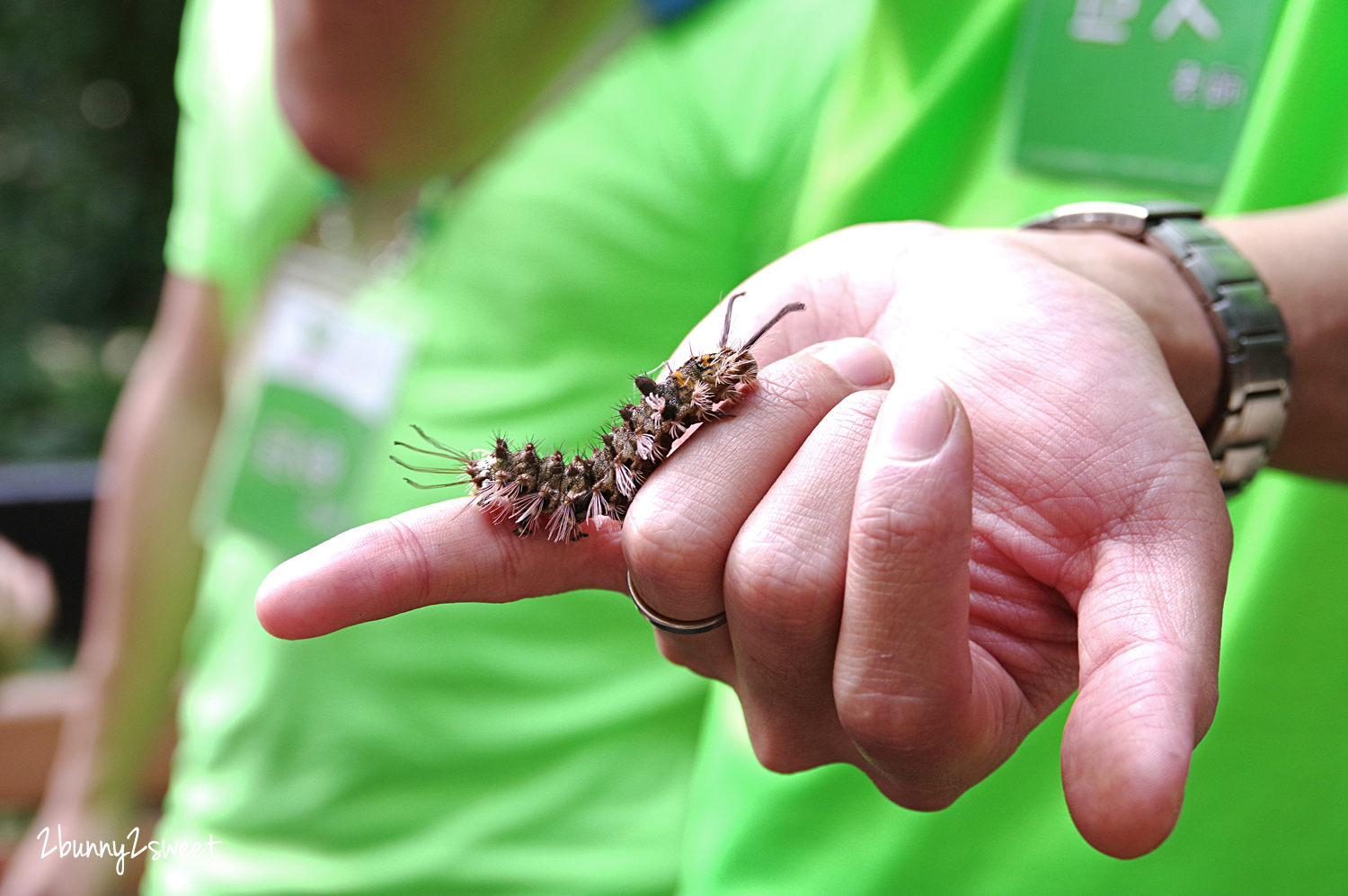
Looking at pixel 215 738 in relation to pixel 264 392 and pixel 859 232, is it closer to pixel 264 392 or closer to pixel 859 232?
pixel 264 392

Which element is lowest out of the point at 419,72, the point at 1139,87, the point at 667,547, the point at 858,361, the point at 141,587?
the point at 141,587

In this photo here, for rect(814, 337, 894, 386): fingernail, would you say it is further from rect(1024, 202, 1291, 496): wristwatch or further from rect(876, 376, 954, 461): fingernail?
rect(1024, 202, 1291, 496): wristwatch

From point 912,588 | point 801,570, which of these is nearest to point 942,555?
point 912,588

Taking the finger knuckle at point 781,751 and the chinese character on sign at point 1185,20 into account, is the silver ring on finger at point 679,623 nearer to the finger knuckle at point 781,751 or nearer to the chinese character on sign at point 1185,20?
the finger knuckle at point 781,751

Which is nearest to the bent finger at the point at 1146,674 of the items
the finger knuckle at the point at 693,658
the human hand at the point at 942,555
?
the human hand at the point at 942,555

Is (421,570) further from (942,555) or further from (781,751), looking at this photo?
(942,555)

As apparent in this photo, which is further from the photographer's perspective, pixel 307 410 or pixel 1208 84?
pixel 307 410
